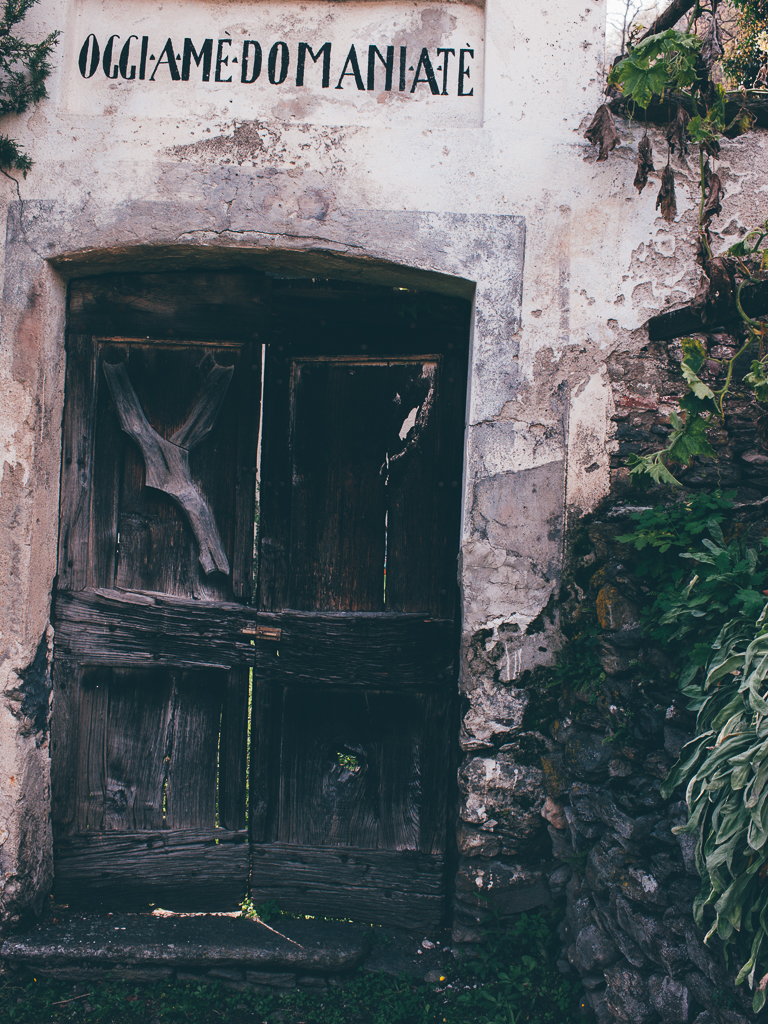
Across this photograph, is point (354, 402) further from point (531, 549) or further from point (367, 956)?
point (367, 956)

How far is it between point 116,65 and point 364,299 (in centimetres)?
132

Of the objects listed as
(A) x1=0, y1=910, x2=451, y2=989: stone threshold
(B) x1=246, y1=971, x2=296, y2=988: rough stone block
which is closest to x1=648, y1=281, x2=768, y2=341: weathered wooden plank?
(A) x1=0, y1=910, x2=451, y2=989: stone threshold

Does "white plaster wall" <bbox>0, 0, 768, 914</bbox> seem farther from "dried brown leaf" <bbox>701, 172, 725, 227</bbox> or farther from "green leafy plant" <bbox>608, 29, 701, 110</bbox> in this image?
"green leafy plant" <bbox>608, 29, 701, 110</bbox>

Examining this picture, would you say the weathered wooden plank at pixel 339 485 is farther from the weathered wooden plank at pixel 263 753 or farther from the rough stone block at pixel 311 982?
the rough stone block at pixel 311 982

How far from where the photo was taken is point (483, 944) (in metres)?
2.43

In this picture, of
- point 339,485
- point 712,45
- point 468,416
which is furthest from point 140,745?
point 712,45

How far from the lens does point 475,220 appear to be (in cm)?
246

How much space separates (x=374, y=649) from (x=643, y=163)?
207cm

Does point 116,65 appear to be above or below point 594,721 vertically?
above

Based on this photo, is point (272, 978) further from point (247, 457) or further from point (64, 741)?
point (247, 457)

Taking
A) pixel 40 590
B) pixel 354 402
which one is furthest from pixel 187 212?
pixel 40 590

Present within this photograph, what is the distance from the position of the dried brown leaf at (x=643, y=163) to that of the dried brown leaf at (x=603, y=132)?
0.11m

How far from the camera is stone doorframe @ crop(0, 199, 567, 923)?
2.46 m

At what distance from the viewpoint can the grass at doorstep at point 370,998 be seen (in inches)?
87.4
